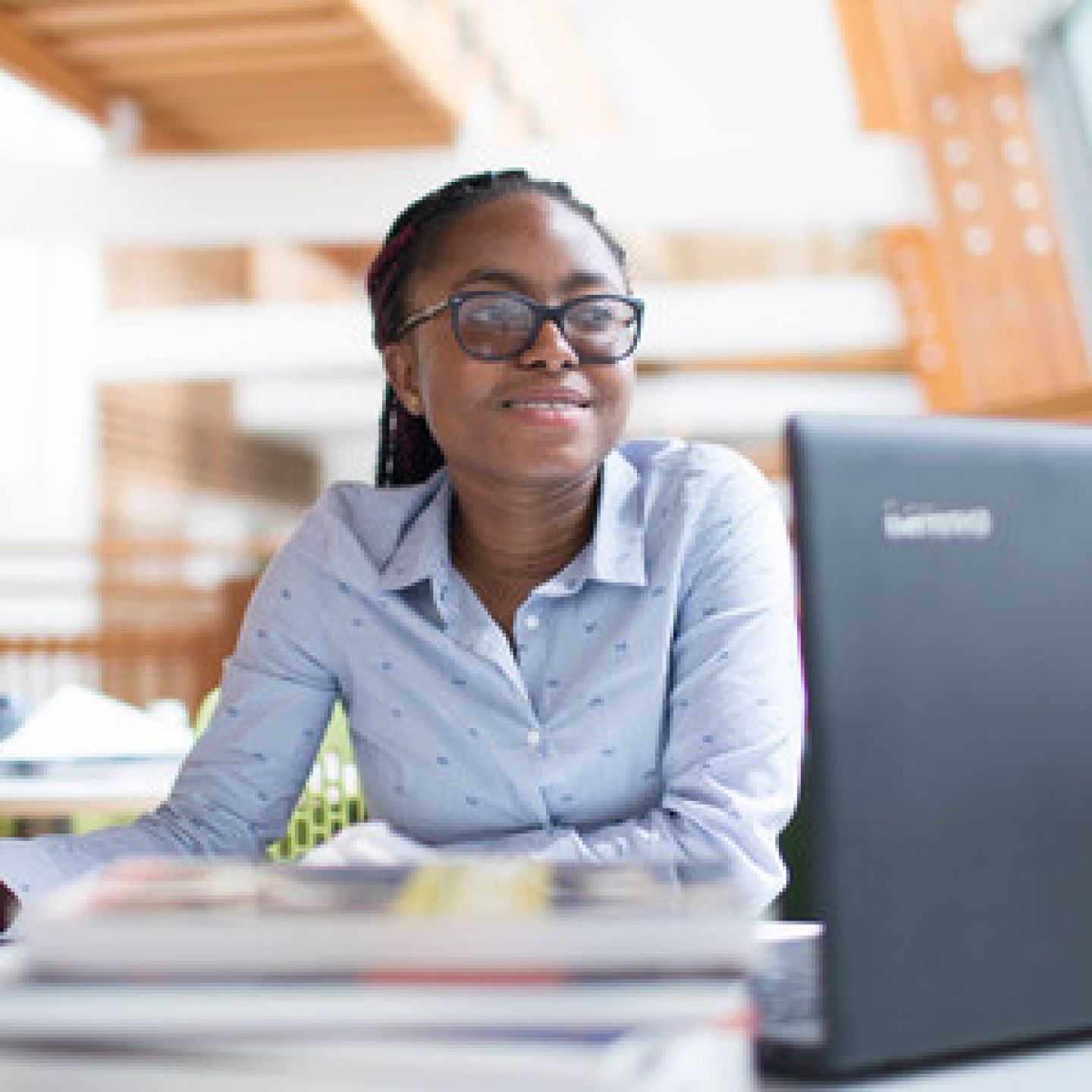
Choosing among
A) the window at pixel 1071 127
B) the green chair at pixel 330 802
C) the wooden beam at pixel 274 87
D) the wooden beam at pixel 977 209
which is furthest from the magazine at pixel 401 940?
the wooden beam at pixel 274 87

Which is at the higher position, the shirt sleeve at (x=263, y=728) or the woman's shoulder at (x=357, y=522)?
the woman's shoulder at (x=357, y=522)

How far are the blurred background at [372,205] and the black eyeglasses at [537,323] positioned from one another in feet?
5.08

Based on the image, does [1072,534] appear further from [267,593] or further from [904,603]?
[267,593]

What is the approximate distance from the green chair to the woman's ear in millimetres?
593

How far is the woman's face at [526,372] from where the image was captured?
1.66 m

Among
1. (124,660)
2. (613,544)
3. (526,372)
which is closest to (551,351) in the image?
(526,372)

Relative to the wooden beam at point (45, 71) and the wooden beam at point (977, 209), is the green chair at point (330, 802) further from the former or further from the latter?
the wooden beam at point (45, 71)

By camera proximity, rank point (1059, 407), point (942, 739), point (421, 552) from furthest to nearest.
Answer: point (1059, 407)
point (421, 552)
point (942, 739)

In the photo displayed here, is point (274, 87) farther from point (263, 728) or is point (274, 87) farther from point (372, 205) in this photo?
point (263, 728)

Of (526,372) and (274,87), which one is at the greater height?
(274,87)

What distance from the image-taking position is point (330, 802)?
7.88 feet

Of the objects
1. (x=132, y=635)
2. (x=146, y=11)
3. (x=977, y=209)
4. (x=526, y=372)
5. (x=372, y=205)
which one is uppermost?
(x=146, y=11)

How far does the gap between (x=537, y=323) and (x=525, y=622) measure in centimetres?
31

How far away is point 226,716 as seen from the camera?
1733 mm
